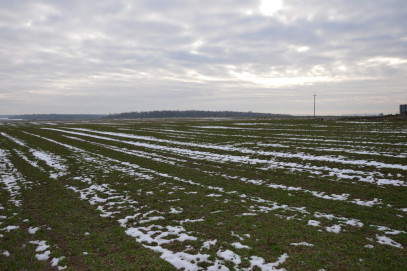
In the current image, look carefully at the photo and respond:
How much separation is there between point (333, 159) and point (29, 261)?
2010cm

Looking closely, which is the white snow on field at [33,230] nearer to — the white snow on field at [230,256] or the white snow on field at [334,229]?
the white snow on field at [230,256]

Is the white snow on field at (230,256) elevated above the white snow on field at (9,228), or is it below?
above

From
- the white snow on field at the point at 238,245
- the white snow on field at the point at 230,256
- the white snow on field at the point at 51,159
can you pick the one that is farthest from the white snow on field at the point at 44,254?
the white snow on field at the point at 51,159

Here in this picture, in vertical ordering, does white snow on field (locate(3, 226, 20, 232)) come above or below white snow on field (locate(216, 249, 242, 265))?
below

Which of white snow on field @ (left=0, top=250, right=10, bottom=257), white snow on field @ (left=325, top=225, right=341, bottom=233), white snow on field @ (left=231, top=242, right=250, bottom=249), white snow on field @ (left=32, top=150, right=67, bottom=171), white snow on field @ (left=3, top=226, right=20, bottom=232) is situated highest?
white snow on field @ (left=32, top=150, right=67, bottom=171)

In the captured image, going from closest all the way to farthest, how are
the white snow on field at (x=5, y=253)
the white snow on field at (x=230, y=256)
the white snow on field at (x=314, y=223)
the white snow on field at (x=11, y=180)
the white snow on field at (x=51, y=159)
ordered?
the white snow on field at (x=230, y=256)
the white snow on field at (x=5, y=253)
the white snow on field at (x=314, y=223)
the white snow on field at (x=11, y=180)
the white snow on field at (x=51, y=159)

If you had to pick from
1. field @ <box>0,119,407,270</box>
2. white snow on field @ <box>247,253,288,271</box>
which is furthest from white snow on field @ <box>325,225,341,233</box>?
white snow on field @ <box>247,253,288,271</box>

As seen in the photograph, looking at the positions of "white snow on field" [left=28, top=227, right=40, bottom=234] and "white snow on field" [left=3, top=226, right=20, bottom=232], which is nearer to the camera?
"white snow on field" [left=28, top=227, right=40, bottom=234]

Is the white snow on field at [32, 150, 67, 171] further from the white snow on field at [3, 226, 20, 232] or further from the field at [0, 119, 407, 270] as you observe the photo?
the white snow on field at [3, 226, 20, 232]

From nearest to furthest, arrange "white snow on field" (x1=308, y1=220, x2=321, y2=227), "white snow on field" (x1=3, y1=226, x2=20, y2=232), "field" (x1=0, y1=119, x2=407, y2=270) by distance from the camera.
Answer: "field" (x1=0, y1=119, x2=407, y2=270) < "white snow on field" (x1=308, y1=220, x2=321, y2=227) < "white snow on field" (x1=3, y1=226, x2=20, y2=232)

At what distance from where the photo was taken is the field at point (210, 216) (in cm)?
663

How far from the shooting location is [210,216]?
372 inches

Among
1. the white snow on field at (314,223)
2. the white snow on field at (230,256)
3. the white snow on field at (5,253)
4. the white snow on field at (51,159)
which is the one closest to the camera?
the white snow on field at (230,256)

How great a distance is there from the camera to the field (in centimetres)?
663
